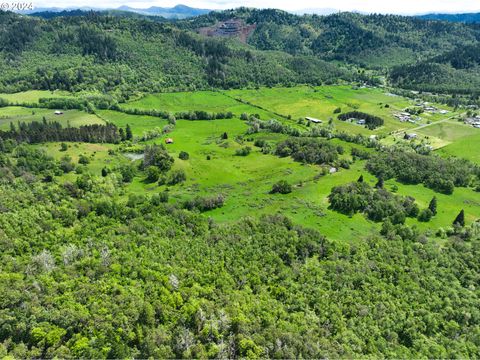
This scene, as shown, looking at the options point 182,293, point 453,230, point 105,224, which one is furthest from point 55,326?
point 453,230

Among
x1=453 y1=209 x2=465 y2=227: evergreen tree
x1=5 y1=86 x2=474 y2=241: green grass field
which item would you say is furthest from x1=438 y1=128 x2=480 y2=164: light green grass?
x1=453 y1=209 x2=465 y2=227: evergreen tree

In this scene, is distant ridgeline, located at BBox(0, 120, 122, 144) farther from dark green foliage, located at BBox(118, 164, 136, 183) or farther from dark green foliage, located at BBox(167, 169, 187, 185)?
dark green foliage, located at BBox(167, 169, 187, 185)

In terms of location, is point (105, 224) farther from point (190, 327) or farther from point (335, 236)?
point (335, 236)

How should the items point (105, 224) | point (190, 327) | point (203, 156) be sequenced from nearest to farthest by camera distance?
point (190, 327) < point (105, 224) < point (203, 156)

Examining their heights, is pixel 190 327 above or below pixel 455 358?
above

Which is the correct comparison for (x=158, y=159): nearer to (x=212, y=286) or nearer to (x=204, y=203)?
(x=204, y=203)

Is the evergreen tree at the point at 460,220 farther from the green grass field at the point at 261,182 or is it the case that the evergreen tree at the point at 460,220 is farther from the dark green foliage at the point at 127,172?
the dark green foliage at the point at 127,172

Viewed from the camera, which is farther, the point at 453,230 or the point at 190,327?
the point at 453,230
